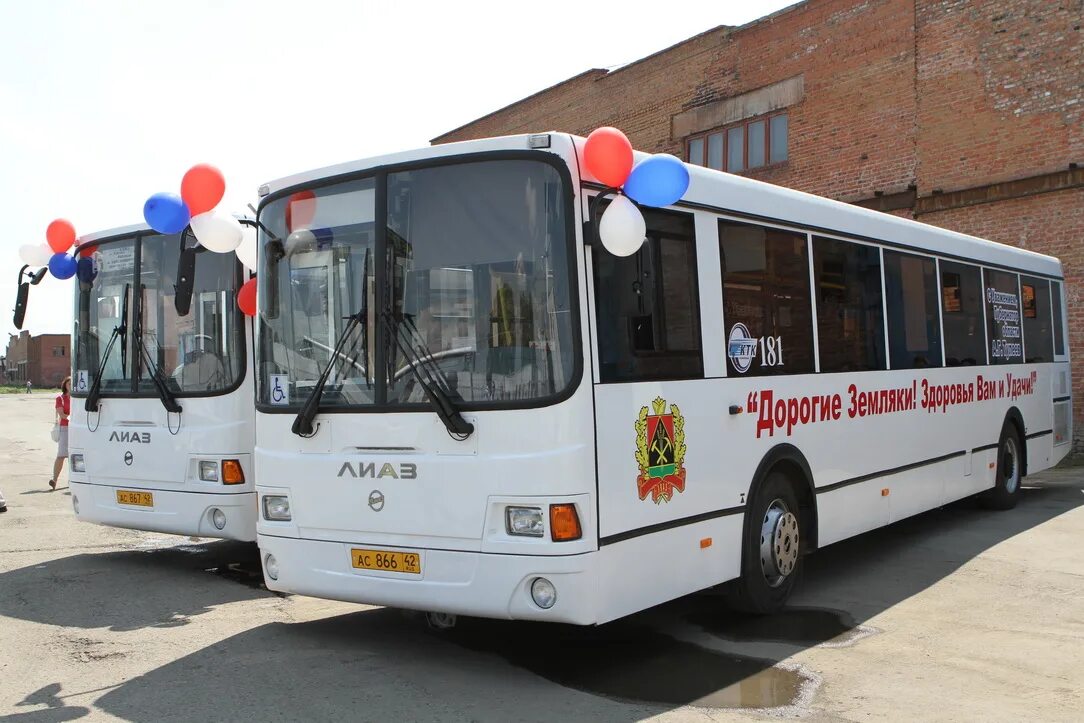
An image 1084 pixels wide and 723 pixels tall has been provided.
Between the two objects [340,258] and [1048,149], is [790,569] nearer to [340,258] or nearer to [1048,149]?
[340,258]

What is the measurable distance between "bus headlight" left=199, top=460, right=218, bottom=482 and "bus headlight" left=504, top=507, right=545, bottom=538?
3.89 m

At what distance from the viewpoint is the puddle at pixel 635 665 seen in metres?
5.39

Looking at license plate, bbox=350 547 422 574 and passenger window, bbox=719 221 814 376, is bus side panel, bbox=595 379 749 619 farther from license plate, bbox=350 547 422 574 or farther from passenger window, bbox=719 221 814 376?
license plate, bbox=350 547 422 574

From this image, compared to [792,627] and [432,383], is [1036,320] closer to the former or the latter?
[792,627]

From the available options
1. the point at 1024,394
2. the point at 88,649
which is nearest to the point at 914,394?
the point at 1024,394

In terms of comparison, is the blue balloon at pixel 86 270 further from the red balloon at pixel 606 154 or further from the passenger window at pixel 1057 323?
the passenger window at pixel 1057 323

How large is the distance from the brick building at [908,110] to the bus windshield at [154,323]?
528 inches

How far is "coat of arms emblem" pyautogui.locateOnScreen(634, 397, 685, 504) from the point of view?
5.74 meters

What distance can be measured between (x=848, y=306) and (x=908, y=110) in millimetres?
12272

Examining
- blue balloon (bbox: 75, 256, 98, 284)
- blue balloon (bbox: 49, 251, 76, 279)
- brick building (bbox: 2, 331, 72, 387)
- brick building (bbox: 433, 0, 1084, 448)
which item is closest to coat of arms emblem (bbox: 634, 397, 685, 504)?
blue balloon (bbox: 75, 256, 98, 284)

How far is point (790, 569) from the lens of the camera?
23.5 ft

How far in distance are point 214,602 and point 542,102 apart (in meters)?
22.5

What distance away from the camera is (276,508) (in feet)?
20.5

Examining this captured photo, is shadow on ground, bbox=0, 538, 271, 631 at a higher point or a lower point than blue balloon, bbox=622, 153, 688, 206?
lower
